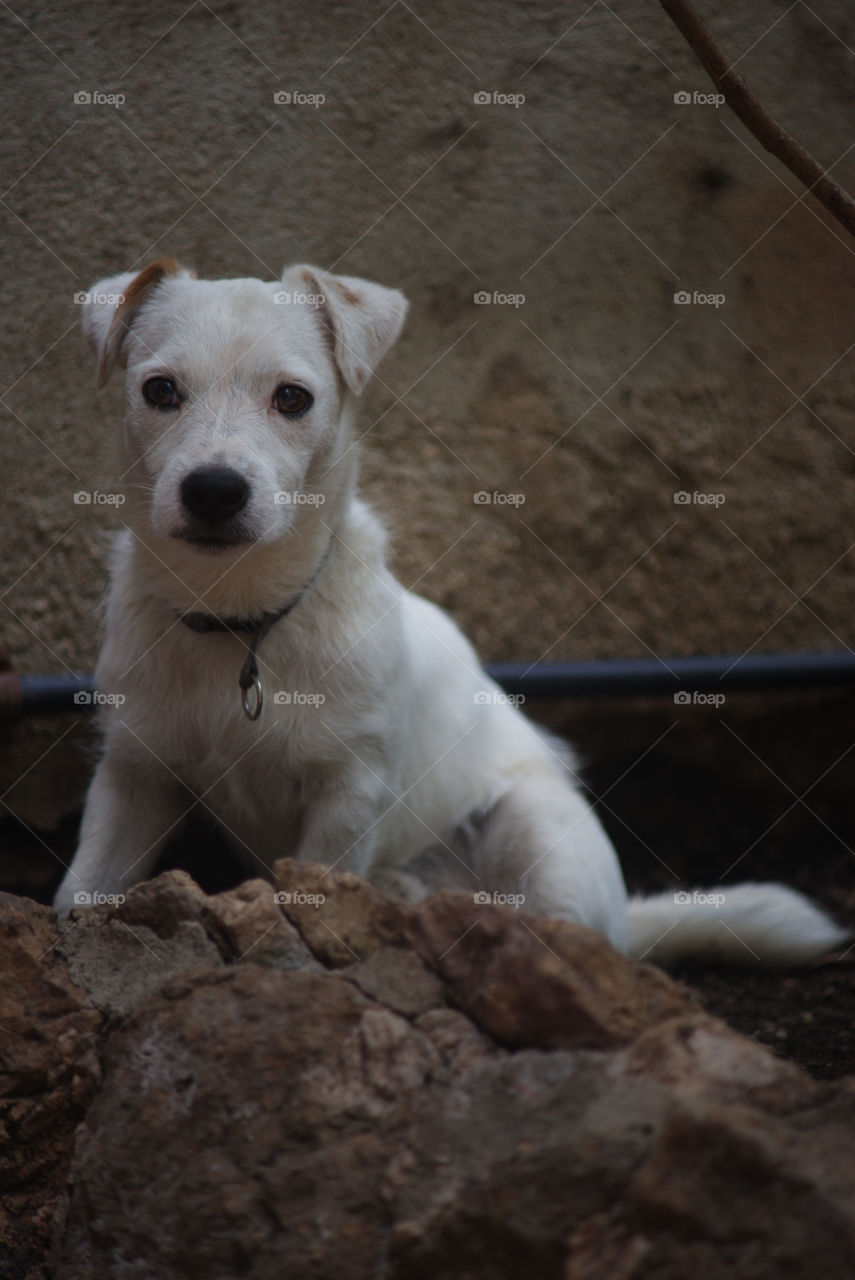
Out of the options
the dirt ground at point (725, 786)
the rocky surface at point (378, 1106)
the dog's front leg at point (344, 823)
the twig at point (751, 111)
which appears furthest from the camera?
the dirt ground at point (725, 786)

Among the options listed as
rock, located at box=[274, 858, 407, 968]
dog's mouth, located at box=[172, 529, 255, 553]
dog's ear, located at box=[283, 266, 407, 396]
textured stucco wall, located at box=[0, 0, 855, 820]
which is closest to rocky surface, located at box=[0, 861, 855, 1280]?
rock, located at box=[274, 858, 407, 968]

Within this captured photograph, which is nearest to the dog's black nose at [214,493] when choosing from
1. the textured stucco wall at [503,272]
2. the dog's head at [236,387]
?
the dog's head at [236,387]

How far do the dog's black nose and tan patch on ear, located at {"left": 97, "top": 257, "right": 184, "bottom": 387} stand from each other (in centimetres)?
66

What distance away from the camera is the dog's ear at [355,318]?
10.4ft

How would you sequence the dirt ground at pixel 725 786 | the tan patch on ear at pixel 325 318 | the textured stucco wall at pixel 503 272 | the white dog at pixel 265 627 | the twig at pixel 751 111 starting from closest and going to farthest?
the twig at pixel 751 111
the white dog at pixel 265 627
the tan patch on ear at pixel 325 318
the textured stucco wall at pixel 503 272
the dirt ground at pixel 725 786

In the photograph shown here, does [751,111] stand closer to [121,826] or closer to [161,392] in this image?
[161,392]

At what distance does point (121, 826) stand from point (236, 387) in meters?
1.28

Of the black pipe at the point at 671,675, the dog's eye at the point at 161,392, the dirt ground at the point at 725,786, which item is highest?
the dog's eye at the point at 161,392

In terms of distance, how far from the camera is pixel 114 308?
3.15m

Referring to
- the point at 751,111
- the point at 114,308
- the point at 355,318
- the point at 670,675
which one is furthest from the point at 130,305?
the point at 670,675

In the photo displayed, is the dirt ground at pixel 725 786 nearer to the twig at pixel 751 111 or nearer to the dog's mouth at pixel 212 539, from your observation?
the dog's mouth at pixel 212 539

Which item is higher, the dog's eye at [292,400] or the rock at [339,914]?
the dog's eye at [292,400]

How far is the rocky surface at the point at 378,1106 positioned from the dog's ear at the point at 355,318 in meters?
1.55

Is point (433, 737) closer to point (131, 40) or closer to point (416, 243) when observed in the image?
point (416, 243)
